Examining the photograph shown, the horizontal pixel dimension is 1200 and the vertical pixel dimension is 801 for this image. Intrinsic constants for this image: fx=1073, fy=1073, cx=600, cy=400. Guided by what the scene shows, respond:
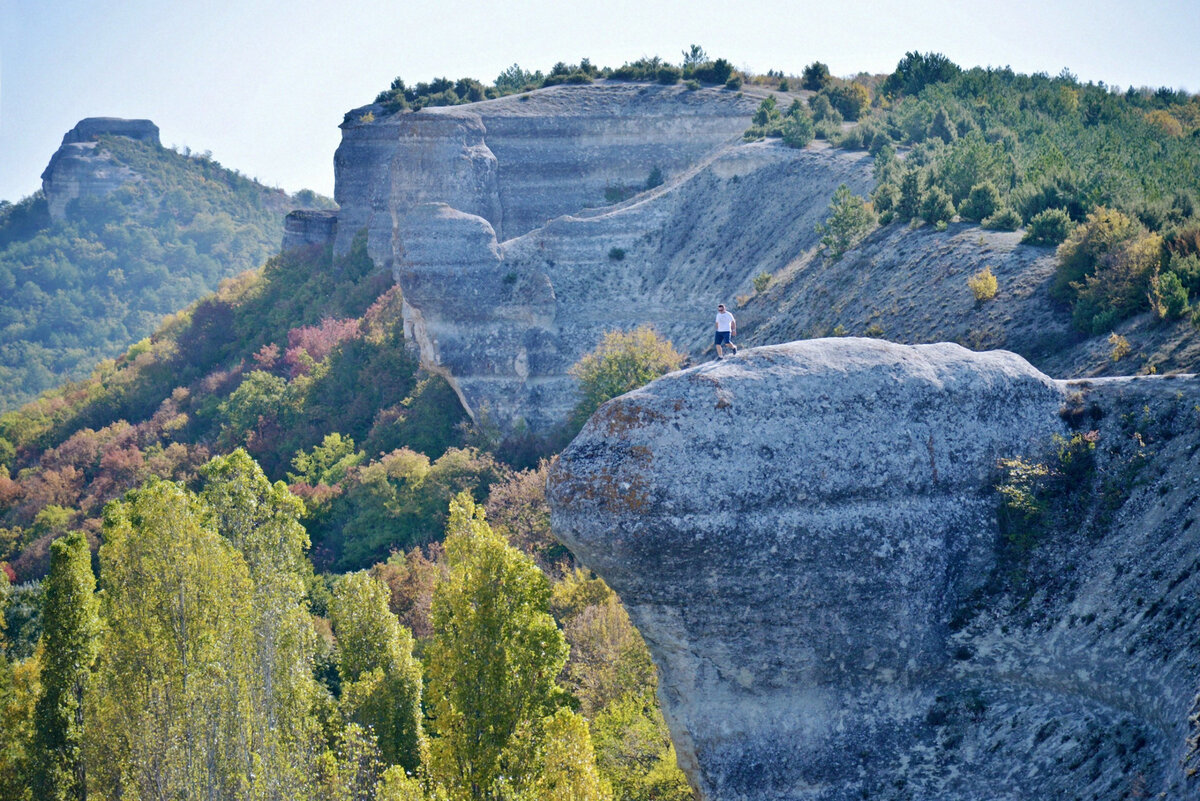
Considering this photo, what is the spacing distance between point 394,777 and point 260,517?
497 inches

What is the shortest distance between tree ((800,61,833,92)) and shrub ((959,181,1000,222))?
3676cm

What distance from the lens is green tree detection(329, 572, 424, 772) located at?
Answer: 82.2 ft

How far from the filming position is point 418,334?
50938 mm

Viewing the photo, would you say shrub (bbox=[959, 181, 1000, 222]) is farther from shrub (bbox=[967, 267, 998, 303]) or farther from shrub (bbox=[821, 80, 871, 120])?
shrub (bbox=[821, 80, 871, 120])

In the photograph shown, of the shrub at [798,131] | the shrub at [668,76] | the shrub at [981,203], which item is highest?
the shrub at [668,76]

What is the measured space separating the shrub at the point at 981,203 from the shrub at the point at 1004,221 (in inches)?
39.3

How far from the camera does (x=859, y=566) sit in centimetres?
1673

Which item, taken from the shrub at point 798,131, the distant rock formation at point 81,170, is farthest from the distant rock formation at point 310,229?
the distant rock formation at point 81,170

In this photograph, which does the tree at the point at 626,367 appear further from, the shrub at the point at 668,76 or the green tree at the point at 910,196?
the shrub at the point at 668,76

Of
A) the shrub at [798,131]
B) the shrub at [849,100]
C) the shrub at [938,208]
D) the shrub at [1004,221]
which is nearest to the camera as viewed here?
the shrub at [1004,221]

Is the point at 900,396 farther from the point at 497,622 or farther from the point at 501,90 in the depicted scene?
the point at 501,90

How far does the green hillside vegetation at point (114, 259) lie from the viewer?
416 feet

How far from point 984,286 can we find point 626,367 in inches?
585

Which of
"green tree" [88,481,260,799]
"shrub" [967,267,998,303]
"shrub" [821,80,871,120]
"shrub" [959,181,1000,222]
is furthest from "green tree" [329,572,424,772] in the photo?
"shrub" [821,80,871,120]
